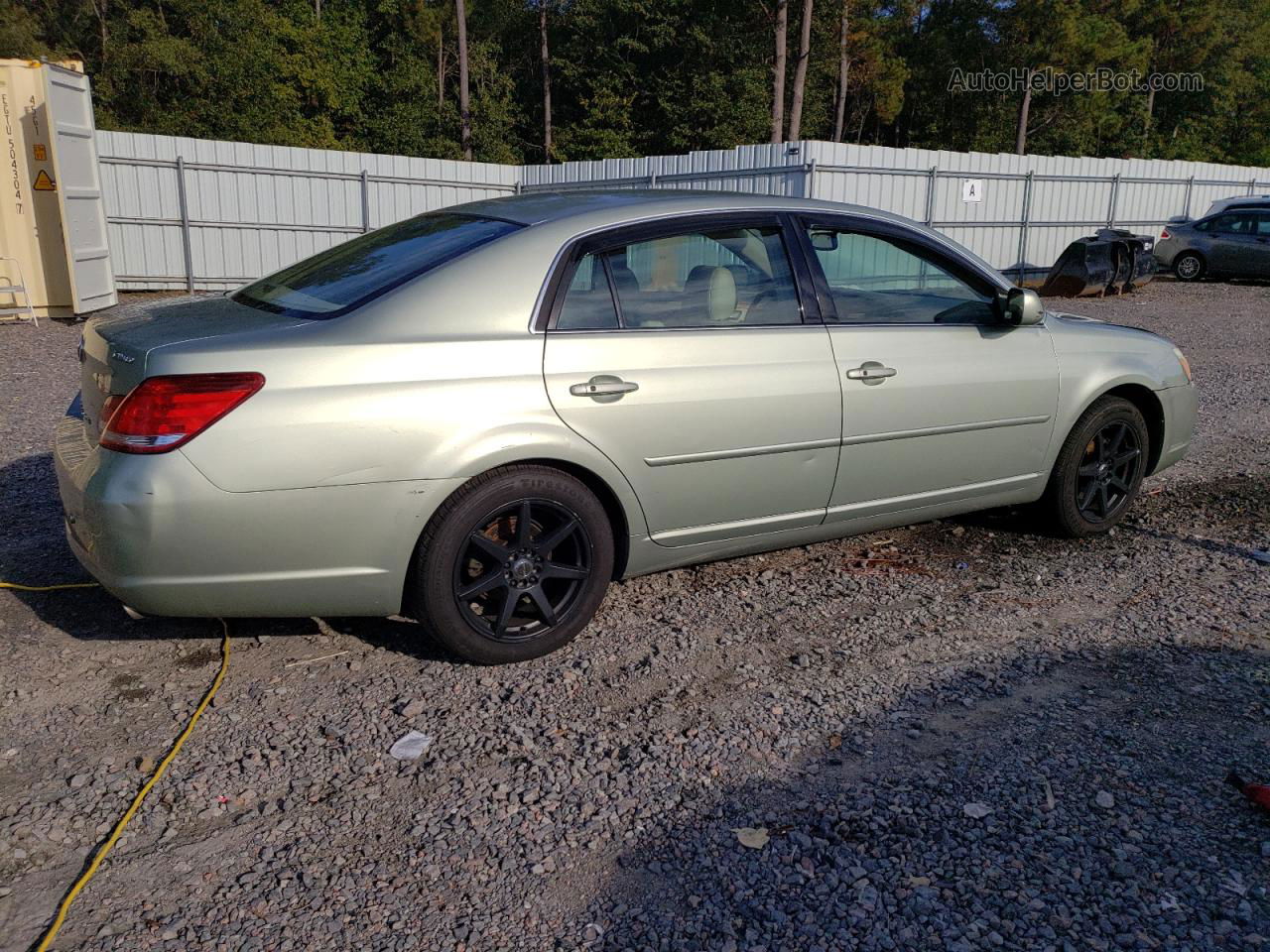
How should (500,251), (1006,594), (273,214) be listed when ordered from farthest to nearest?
(273,214) → (1006,594) → (500,251)

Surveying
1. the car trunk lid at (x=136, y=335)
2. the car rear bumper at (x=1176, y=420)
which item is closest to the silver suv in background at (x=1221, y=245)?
the car rear bumper at (x=1176, y=420)

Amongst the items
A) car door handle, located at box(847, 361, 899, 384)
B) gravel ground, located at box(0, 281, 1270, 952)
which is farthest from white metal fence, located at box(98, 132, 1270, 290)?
gravel ground, located at box(0, 281, 1270, 952)

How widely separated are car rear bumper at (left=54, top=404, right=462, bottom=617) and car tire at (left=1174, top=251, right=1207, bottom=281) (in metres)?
23.0

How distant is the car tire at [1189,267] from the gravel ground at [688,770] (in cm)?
2013

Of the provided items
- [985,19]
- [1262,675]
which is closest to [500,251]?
[1262,675]

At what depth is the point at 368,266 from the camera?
393 cm

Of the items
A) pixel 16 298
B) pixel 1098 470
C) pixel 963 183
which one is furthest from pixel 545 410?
pixel 963 183

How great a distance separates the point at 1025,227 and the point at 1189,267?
431 cm

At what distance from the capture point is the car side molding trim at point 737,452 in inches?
151

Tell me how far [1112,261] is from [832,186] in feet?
18.6

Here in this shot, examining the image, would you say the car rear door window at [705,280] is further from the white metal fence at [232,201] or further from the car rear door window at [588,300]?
the white metal fence at [232,201]

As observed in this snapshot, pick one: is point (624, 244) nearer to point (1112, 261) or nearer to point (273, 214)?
point (273, 214)

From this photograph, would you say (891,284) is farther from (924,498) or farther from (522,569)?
(522,569)

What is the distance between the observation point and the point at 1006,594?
4582 millimetres
